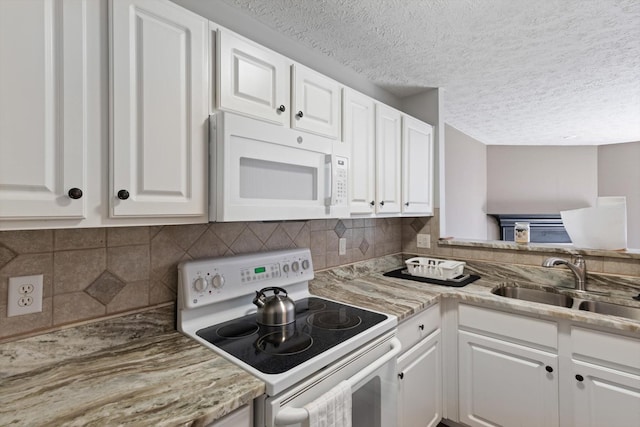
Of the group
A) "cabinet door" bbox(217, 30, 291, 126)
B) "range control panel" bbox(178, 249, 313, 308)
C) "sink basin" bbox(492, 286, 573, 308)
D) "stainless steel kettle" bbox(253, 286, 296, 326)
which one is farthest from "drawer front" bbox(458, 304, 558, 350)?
"cabinet door" bbox(217, 30, 291, 126)

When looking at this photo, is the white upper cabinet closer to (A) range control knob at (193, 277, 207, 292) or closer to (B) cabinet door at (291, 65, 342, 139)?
(B) cabinet door at (291, 65, 342, 139)

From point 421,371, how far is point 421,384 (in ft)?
0.23

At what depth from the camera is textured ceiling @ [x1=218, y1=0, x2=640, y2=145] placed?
4.84ft

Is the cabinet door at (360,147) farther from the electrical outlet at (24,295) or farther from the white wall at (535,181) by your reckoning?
the white wall at (535,181)

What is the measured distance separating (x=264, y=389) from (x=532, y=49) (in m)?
2.26

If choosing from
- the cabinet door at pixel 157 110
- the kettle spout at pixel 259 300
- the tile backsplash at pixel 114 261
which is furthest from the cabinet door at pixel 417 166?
the cabinet door at pixel 157 110

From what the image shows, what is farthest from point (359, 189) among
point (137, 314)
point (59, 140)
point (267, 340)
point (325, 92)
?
point (59, 140)

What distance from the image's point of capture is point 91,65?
86cm

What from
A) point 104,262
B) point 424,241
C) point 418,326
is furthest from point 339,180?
point 424,241

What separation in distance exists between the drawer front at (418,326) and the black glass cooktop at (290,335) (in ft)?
0.72

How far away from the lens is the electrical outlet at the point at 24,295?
95cm

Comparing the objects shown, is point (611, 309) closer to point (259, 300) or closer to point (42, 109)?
point (259, 300)

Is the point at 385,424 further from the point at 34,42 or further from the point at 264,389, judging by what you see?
the point at 34,42

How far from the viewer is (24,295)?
974 mm
